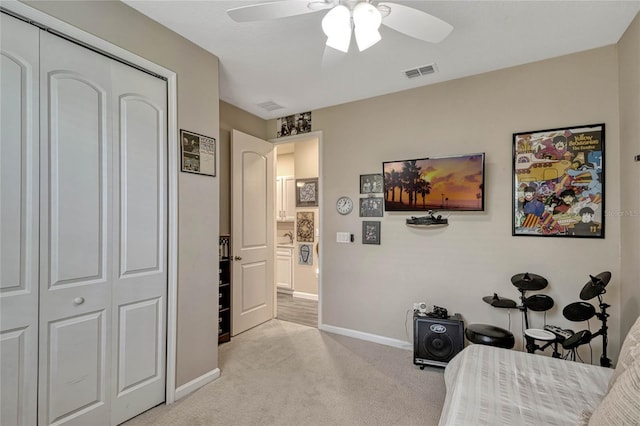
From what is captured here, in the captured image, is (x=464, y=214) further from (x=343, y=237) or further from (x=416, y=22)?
(x=416, y=22)

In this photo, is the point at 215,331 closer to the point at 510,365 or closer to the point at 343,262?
the point at 343,262

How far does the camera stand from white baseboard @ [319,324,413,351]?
10.5 ft

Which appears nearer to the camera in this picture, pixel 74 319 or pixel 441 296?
pixel 74 319

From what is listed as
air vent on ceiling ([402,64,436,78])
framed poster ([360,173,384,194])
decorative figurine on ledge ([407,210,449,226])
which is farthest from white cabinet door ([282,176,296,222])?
air vent on ceiling ([402,64,436,78])

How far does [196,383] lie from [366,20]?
2733 mm

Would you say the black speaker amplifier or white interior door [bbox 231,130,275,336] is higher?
white interior door [bbox 231,130,275,336]

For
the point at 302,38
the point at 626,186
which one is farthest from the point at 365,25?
the point at 626,186

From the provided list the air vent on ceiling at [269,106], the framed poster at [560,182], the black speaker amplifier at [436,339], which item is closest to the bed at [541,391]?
the black speaker amplifier at [436,339]

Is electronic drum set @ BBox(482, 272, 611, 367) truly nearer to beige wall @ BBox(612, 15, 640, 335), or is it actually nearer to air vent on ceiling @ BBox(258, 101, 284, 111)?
beige wall @ BBox(612, 15, 640, 335)

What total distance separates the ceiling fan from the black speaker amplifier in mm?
2281

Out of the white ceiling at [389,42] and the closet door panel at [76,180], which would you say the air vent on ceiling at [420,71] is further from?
the closet door panel at [76,180]

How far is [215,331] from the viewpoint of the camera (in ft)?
8.57

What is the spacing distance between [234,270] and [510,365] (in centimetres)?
280

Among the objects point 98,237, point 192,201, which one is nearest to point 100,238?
point 98,237
